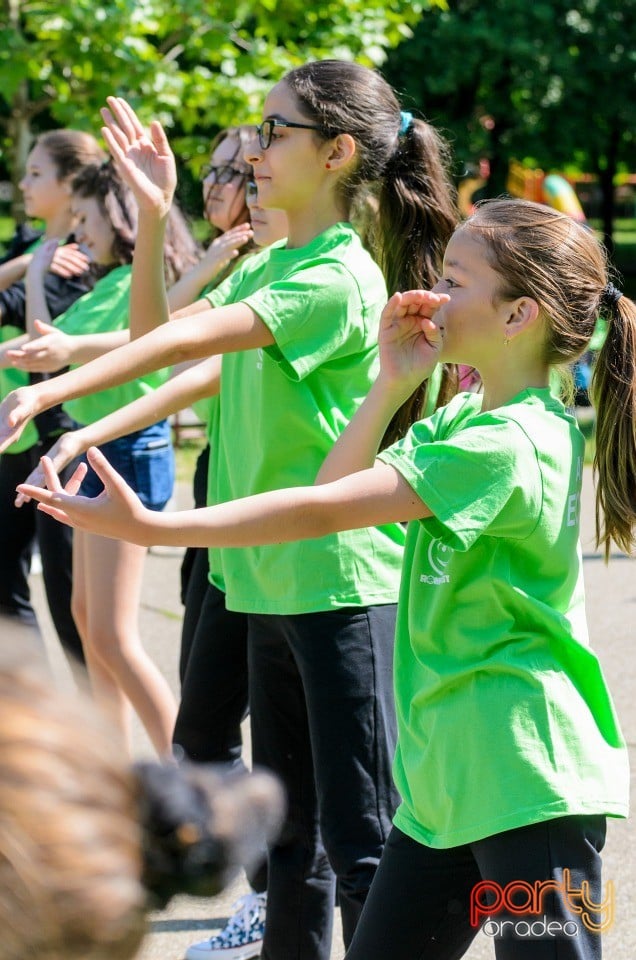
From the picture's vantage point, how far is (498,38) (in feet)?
60.8

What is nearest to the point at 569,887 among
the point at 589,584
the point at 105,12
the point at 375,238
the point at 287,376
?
the point at 287,376

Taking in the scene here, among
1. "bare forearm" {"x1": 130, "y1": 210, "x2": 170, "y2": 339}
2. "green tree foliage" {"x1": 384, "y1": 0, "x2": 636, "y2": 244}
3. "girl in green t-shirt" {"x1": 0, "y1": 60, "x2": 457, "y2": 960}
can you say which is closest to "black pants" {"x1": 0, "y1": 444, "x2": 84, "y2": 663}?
"bare forearm" {"x1": 130, "y1": 210, "x2": 170, "y2": 339}

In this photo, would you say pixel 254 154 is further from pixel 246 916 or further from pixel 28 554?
pixel 28 554

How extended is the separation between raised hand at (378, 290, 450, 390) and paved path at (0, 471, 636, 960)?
82 cm

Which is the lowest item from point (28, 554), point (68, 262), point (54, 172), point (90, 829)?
point (28, 554)

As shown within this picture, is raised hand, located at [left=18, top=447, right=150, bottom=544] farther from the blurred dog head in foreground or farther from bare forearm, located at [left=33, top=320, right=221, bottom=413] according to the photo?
the blurred dog head in foreground

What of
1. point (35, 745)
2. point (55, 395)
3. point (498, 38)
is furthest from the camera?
point (498, 38)

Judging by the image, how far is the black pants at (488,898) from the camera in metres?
2.00

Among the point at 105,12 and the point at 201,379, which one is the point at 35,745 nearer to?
the point at 201,379

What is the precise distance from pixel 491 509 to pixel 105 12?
6692 mm

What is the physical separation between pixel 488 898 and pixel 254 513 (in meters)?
0.71

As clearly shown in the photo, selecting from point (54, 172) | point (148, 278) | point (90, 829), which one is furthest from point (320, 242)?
point (54, 172)

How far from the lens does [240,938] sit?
3.25 m

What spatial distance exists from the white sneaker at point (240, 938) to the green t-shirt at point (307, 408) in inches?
38.0
